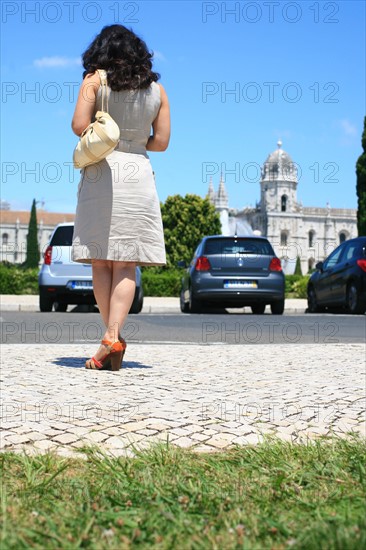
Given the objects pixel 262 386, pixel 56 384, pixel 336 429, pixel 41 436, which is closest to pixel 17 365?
pixel 56 384

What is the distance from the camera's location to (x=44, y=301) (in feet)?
45.5

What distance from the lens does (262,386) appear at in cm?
457

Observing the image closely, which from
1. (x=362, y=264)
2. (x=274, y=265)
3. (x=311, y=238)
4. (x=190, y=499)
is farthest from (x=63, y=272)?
(x=311, y=238)

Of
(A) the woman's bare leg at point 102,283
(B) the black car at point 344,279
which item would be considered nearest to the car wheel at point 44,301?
(B) the black car at point 344,279

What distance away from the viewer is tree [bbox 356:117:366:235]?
3638 cm

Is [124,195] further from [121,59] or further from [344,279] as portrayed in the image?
[344,279]

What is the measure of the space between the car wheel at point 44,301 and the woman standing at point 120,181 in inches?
350

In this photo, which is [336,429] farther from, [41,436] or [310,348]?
[310,348]

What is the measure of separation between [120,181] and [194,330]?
5.02m

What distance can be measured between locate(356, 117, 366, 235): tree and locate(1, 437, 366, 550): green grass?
3468 cm

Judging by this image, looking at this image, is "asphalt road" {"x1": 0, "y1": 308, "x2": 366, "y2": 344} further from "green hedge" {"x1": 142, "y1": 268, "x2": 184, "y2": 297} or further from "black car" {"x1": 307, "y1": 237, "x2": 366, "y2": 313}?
"green hedge" {"x1": 142, "y1": 268, "x2": 184, "y2": 297}

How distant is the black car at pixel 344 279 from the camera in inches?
540

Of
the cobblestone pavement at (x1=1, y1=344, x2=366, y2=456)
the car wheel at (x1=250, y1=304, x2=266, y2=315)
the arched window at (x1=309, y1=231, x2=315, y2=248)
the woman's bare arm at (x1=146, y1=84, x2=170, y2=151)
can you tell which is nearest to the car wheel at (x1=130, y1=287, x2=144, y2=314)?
the car wheel at (x1=250, y1=304, x2=266, y2=315)

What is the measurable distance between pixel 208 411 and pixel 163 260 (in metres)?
1.58
